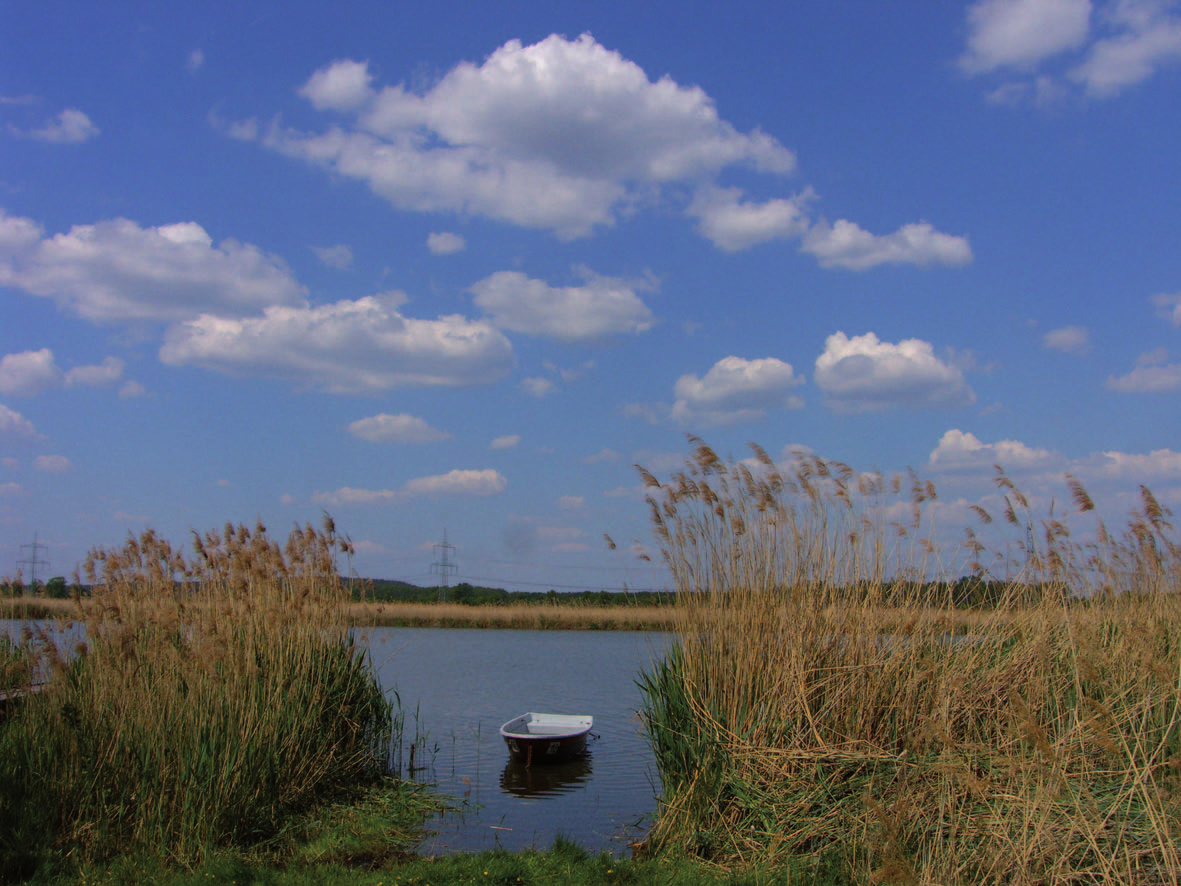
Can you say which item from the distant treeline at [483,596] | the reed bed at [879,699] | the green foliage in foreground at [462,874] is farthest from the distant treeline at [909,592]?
the distant treeline at [483,596]

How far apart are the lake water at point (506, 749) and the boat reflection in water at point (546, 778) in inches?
0.6

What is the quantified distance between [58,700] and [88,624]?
0.67 m

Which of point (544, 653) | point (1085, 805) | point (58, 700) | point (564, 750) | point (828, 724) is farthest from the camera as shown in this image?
point (544, 653)

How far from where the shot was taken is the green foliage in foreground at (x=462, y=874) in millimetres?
5859

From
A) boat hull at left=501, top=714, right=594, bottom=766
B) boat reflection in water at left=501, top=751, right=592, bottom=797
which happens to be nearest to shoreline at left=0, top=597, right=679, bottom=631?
boat hull at left=501, top=714, right=594, bottom=766

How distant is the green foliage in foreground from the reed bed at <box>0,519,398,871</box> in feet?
1.55

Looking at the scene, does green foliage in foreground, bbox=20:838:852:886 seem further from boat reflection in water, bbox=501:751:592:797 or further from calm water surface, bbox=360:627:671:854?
boat reflection in water, bbox=501:751:592:797

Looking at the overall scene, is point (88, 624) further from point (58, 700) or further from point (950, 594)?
point (950, 594)

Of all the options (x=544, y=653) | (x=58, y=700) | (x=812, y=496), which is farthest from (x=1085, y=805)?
(x=544, y=653)

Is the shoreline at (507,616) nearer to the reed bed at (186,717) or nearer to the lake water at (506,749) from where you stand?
the lake water at (506,749)

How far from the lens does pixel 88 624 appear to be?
755 cm

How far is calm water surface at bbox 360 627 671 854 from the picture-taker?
9117 millimetres

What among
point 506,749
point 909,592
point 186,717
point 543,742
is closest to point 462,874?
point 186,717

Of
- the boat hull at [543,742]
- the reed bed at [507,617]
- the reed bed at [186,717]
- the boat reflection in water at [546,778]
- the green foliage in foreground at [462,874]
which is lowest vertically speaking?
the reed bed at [507,617]
